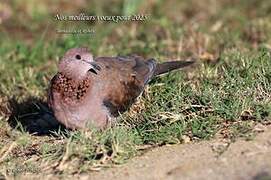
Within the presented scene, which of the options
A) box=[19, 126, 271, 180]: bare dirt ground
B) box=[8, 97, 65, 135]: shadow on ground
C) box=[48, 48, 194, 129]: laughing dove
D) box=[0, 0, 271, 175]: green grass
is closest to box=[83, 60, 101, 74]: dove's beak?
box=[48, 48, 194, 129]: laughing dove

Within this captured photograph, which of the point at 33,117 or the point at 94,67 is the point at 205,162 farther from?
the point at 33,117

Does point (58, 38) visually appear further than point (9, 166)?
Yes

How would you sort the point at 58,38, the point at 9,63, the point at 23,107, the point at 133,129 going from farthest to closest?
the point at 58,38
the point at 9,63
the point at 23,107
the point at 133,129

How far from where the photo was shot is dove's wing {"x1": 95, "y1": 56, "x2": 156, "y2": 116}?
427 centimetres

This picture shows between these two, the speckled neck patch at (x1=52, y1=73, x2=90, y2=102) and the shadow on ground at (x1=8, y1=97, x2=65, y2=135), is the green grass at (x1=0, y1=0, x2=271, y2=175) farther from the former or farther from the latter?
the speckled neck patch at (x1=52, y1=73, x2=90, y2=102)

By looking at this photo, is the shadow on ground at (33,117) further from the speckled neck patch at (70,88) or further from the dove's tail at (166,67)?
the dove's tail at (166,67)

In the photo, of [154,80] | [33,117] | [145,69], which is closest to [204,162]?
[145,69]

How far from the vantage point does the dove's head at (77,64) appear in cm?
421

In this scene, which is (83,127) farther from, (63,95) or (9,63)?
(9,63)

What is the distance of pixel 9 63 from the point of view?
5754mm

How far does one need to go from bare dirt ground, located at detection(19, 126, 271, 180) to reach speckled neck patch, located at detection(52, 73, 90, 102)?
627 millimetres

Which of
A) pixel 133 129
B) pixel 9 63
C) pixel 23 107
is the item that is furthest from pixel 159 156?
pixel 9 63

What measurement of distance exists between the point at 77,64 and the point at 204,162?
3.77ft

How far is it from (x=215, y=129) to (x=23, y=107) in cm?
170
